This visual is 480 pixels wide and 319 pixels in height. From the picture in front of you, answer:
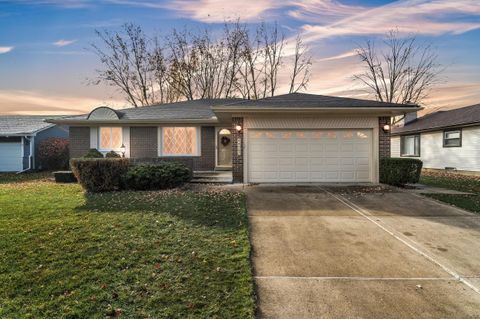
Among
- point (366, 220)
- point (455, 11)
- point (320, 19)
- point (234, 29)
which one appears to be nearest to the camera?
point (366, 220)

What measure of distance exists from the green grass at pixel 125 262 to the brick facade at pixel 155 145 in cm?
712

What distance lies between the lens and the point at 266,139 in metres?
11.0

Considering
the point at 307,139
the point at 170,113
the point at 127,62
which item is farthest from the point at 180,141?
the point at 127,62

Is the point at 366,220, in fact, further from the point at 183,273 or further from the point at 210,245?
the point at 183,273

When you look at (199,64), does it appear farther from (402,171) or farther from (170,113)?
(402,171)

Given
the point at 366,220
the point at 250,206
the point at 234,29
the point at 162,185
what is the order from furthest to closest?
the point at 234,29 → the point at 162,185 → the point at 250,206 → the point at 366,220

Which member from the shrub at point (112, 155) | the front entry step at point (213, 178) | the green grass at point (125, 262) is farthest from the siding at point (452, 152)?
the shrub at point (112, 155)

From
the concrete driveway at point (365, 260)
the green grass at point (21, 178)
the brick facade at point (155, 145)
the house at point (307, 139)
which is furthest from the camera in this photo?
the brick facade at point (155, 145)

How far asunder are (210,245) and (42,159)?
18.9 meters

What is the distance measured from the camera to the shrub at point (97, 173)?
919cm

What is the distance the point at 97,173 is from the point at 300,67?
2400 centimetres

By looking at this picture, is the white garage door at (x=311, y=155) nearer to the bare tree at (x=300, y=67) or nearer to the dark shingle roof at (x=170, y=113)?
the dark shingle roof at (x=170, y=113)

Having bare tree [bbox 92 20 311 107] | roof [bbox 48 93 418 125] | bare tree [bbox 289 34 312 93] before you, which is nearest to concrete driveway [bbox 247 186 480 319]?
roof [bbox 48 93 418 125]

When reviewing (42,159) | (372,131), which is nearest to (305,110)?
(372,131)
